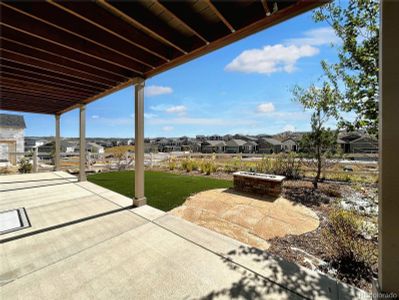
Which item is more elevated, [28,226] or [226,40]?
[226,40]

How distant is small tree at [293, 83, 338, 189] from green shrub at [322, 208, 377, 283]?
3.34 meters

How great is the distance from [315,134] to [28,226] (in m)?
7.91

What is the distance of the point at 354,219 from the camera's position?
9.83ft

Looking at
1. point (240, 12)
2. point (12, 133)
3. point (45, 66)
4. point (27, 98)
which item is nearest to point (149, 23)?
point (240, 12)

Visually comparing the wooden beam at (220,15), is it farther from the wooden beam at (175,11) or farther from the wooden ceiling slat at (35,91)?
the wooden ceiling slat at (35,91)

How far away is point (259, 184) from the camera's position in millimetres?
5336

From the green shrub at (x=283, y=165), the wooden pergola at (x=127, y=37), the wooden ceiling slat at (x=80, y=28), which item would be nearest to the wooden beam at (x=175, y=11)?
the wooden pergola at (x=127, y=37)

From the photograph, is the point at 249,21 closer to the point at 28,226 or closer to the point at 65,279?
the point at 65,279

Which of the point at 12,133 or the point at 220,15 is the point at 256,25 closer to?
the point at 220,15

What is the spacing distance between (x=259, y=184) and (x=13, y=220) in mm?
5522

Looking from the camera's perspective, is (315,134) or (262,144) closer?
(315,134)

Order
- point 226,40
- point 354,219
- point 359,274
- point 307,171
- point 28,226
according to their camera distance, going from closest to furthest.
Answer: point 359,274
point 226,40
point 354,219
point 28,226
point 307,171

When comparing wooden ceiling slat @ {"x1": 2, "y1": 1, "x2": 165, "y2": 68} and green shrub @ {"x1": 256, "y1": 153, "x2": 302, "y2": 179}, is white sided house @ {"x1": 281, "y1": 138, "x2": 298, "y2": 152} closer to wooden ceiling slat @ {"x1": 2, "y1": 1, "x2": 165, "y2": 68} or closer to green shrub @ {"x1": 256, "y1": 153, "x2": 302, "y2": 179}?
green shrub @ {"x1": 256, "y1": 153, "x2": 302, "y2": 179}

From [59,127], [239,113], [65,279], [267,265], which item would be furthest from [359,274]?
[239,113]
